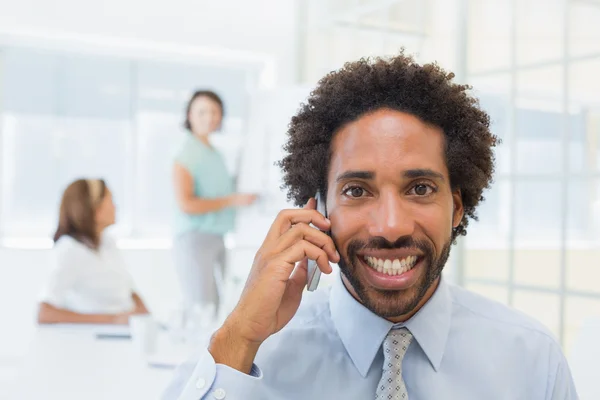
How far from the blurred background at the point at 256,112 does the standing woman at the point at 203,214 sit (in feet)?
0.47

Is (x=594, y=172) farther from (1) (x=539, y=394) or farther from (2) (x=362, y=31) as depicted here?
(2) (x=362, y=31)

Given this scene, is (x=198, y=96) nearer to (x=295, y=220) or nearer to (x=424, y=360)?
(x=295, y=220)

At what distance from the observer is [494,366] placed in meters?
1.11

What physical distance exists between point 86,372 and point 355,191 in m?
1.04

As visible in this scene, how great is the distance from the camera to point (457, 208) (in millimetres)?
1230

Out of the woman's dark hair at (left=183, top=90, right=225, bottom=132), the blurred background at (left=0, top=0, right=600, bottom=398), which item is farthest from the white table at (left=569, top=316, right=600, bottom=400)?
the woman's dark hair at (left=183, top=90, right=225, bottom=132)

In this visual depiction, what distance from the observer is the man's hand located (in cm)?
104

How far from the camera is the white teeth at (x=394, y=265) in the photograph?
1061mm

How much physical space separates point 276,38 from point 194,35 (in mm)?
705

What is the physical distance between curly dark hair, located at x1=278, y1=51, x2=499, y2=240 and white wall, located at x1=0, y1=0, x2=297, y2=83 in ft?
11.3

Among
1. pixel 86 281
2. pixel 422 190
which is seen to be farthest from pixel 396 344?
pixel 86 281

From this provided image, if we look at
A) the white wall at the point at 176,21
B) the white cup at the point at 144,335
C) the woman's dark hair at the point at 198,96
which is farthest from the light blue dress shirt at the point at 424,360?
the white wall at the point at 176,21

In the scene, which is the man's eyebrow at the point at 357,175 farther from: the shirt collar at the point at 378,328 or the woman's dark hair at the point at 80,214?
the woman's dark hair at the point at 80,214

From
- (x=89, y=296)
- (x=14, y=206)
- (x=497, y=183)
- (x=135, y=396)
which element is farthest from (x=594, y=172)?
(x=14, y=206)
